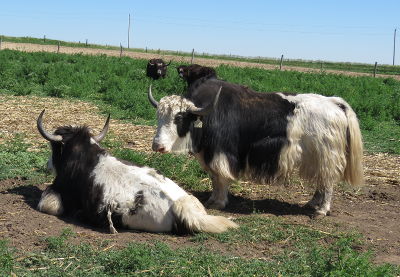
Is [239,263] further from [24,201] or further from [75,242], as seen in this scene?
[24,201]

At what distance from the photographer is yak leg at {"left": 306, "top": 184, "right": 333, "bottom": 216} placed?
7.76 metres

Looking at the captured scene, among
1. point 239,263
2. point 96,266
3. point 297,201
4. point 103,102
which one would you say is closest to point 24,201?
point 96,266

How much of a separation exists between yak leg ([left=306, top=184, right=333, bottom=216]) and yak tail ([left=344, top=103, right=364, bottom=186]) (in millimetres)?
346

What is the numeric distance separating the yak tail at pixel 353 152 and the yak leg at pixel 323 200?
346 millimetres

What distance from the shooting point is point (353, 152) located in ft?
25.7

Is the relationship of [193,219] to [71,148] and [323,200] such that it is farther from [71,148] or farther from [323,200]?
[323,200]

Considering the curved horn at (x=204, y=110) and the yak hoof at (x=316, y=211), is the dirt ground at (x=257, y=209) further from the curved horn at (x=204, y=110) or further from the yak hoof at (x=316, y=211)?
the curved horn at (x=204, y=110)

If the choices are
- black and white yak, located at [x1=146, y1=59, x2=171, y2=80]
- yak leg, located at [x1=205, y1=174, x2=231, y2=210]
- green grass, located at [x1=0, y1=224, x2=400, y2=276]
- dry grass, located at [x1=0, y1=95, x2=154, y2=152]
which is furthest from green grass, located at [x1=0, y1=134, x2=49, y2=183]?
black and white yak, located at [x1=146, y1=59, x2=171, y2=80]

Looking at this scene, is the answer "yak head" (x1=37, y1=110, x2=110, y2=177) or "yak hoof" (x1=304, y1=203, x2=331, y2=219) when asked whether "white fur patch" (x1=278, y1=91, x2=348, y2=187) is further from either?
"yak head" (x1=37, y1=110, x2=110, y2=177)

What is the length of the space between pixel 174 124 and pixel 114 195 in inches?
52.4

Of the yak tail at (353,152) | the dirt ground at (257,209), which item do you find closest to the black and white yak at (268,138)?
the yak tail at (353,152)

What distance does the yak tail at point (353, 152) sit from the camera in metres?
7.78

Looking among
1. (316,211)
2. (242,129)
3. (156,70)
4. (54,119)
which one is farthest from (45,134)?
(156,70)

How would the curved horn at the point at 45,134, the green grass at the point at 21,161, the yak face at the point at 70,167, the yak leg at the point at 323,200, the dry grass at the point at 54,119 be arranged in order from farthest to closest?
the dry grass at the point at 54,119, the green grass at the point at 21,161, the yak leg at the point at 323,200, the curved horn at the point at 45,134, the yak face at the point at 70,167
